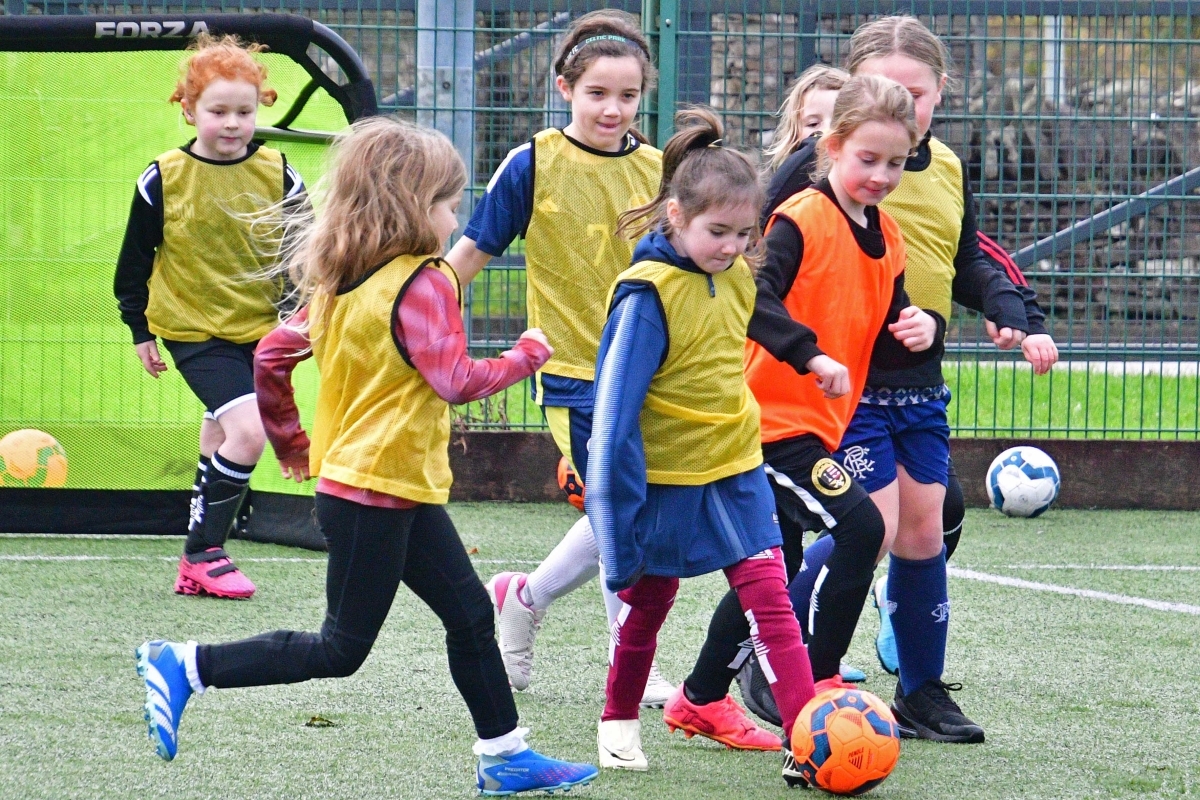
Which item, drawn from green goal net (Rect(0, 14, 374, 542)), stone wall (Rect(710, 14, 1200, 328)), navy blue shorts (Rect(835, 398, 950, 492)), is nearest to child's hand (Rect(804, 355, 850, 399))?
navy blue shorts (Rect(835, 398, 950, 492))

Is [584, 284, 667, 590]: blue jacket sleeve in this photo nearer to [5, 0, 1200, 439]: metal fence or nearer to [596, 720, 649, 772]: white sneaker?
[596, 720, 649, 772]: white sneaker

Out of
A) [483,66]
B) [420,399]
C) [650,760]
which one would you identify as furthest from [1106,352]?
[420,399]

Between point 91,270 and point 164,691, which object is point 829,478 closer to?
point 164,691

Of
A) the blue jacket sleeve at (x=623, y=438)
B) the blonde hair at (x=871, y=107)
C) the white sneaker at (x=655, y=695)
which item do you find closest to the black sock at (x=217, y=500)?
the white sneaker at (x=655, y=695)

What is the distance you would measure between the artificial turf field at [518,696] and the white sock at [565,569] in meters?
0.22

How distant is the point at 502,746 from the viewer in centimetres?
333

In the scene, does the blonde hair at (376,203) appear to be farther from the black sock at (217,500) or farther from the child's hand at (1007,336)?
the black sock at (217,500)

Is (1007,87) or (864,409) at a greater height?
(1007,87)

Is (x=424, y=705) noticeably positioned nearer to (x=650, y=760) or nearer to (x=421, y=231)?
(x=650, y=760)

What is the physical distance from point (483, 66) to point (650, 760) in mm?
4663

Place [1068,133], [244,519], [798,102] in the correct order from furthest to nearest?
[1068,133]
[244,519]
[798,102]

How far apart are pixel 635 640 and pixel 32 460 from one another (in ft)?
12.2

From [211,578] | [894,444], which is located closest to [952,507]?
[894,444]

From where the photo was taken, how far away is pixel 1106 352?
7.79 meters
